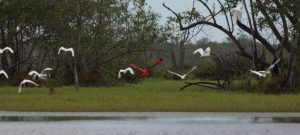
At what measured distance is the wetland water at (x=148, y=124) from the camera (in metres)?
13.6

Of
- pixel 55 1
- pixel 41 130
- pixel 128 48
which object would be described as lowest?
pixel 41 130

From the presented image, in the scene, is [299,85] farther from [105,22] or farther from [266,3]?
[105,22]

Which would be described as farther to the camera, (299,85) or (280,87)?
(299,85)

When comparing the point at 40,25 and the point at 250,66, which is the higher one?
the point at 40,25

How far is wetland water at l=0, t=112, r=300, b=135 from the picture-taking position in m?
13.6

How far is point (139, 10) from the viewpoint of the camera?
164 ft

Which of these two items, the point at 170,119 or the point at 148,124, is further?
the point at 170,119

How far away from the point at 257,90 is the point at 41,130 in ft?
50.1

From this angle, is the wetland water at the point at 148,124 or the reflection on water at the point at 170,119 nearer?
the wetland water at the point at 148,124

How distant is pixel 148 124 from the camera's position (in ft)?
49.3

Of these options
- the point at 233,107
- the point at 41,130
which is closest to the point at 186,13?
the point at 233,107

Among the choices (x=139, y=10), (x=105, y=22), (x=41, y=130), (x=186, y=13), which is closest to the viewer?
(x=41, y=130)

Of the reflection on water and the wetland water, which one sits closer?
the wetland water

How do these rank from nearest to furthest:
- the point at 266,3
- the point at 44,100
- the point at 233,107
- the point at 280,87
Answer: the point at 233,107 < the point at 44,100 < the point at 280,87 < the point at 266,3
